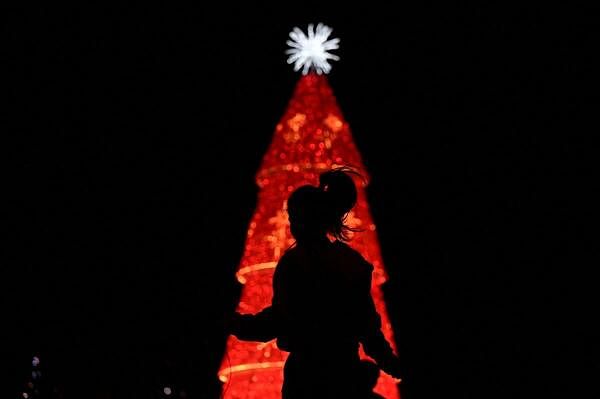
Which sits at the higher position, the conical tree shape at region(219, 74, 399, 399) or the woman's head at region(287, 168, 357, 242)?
the conical tree shape at region(219, 74, 399, 399)

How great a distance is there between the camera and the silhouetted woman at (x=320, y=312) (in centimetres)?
→ 210

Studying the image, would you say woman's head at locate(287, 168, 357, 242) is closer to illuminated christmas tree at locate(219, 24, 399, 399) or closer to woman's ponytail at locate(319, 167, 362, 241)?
woman's ponytail at locate(319, 167, 362, 241)

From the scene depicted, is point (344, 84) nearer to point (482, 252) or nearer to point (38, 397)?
point (482, 252)

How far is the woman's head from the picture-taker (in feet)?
7.04

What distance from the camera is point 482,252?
19.8 feet

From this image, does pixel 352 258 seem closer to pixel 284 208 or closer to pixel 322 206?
pixel 322 206

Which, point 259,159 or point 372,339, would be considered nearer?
point 372,339

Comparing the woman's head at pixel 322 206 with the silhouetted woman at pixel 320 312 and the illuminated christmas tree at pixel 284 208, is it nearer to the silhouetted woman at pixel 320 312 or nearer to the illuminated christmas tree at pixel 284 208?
the silhouetted woman at pixel 320 312

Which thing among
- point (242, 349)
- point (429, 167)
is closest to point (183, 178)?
point (429, 167)

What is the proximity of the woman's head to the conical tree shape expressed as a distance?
1868 mm

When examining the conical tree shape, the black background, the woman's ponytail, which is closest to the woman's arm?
the woman's ponytail

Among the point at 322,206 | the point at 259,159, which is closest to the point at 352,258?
the point at 322,206

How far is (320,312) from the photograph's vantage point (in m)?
2.11

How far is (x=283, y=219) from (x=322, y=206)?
2191mm
